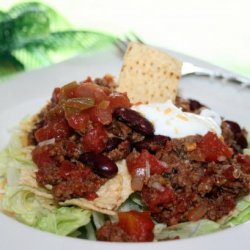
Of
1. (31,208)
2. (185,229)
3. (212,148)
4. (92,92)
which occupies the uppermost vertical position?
(92,92)

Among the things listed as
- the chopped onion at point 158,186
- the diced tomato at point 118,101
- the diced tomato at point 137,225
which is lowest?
the diced tomato at point 137,225

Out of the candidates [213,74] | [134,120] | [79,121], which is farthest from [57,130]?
[213,74]

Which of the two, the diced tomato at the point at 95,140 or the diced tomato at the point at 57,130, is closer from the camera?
the diced tomato at the point at 95,140

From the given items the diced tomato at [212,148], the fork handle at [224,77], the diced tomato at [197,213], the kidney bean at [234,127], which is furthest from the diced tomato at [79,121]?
the fork handle at [224,77]

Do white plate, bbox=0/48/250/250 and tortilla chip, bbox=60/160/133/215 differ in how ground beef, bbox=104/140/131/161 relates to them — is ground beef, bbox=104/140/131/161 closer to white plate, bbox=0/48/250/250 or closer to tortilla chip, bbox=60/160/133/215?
tortilla chip, bbox=60/160/133/215

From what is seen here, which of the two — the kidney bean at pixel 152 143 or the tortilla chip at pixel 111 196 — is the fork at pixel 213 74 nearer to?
the kidney bean at pixel 152 143

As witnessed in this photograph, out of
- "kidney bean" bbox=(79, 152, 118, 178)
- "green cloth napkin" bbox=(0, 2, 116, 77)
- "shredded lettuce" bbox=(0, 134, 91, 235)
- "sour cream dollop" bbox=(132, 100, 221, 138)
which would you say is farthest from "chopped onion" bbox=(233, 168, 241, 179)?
"green cloth napkin" bbox=(0, 2, 116, 77)

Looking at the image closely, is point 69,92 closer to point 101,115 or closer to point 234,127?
point 101,115
